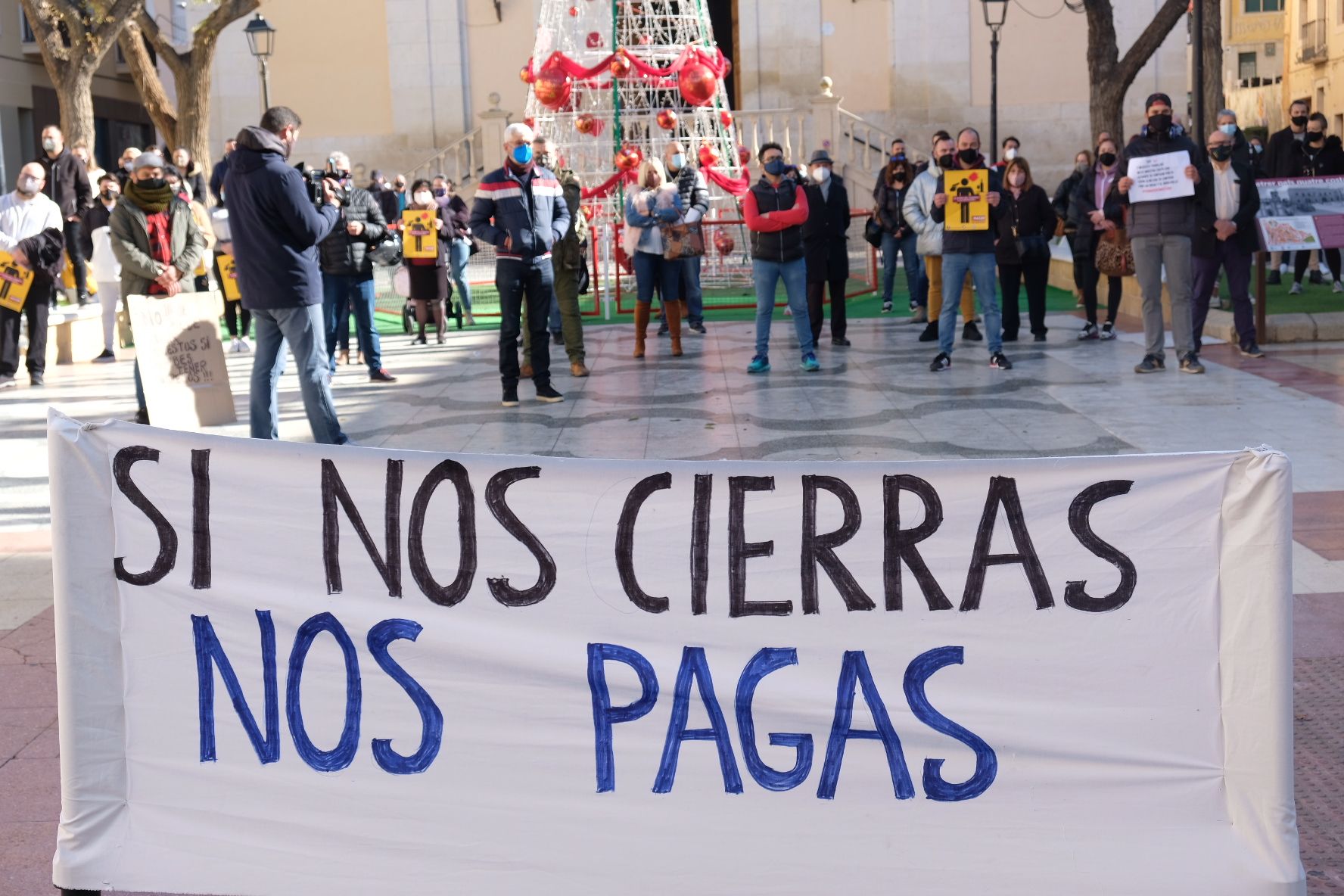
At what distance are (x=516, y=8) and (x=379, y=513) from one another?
32.1 m

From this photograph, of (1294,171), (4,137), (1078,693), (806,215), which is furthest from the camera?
(4,137)

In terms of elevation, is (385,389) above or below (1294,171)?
below

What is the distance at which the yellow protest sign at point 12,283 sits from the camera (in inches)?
522

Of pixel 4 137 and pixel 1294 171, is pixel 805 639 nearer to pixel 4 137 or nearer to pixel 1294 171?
pixel 1294 171

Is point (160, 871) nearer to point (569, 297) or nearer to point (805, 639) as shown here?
point (805, 639)

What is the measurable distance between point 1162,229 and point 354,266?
6267 millimetres

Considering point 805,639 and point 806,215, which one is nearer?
point 805,639

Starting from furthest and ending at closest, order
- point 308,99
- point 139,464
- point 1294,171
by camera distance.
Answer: point 308,99
point 1294,171
point 139,464

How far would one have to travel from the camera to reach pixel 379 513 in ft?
10.6

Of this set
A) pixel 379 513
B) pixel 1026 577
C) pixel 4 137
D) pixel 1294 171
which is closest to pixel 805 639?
pixel 1026 577

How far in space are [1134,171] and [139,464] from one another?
9416 mm

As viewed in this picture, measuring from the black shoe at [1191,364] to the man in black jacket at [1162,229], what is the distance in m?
0.01

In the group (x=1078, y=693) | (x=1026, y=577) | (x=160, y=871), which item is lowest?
(x=160, y=871)

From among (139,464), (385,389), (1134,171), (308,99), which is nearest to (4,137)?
(308,99)
